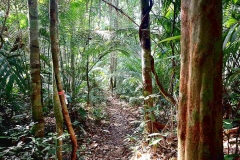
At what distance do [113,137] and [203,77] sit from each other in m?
3.87

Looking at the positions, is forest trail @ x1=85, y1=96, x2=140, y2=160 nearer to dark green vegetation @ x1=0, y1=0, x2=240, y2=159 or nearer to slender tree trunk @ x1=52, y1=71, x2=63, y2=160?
dark green vegetation @ x1=0, y1=0, x2=240, y2=159

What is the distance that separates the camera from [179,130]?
4.96 feet

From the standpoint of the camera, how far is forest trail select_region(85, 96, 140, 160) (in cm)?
385

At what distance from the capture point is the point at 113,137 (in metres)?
4.81

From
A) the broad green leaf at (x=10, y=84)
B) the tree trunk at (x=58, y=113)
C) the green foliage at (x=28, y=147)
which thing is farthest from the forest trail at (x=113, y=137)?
the broad green leaf at (x=10, y=84)

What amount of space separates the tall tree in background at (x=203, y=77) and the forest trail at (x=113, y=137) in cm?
221

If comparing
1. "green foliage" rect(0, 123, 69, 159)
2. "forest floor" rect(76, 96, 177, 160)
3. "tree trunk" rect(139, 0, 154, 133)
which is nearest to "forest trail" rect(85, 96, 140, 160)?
"forest floor" rect(76, 96, 177, 160)

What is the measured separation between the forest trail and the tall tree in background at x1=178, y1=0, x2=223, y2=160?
221cm

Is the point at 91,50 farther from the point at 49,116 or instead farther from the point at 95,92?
the point at 95,92

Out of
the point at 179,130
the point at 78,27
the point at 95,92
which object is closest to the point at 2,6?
the point at 78,27

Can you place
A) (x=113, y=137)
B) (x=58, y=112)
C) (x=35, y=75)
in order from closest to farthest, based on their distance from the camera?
(x=58, y=112), (x=35, y=75), (x=113, y=137)

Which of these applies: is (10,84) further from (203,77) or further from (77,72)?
(77,72)

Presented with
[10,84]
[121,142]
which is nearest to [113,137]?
[121,142]

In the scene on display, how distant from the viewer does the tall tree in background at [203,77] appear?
123cm
